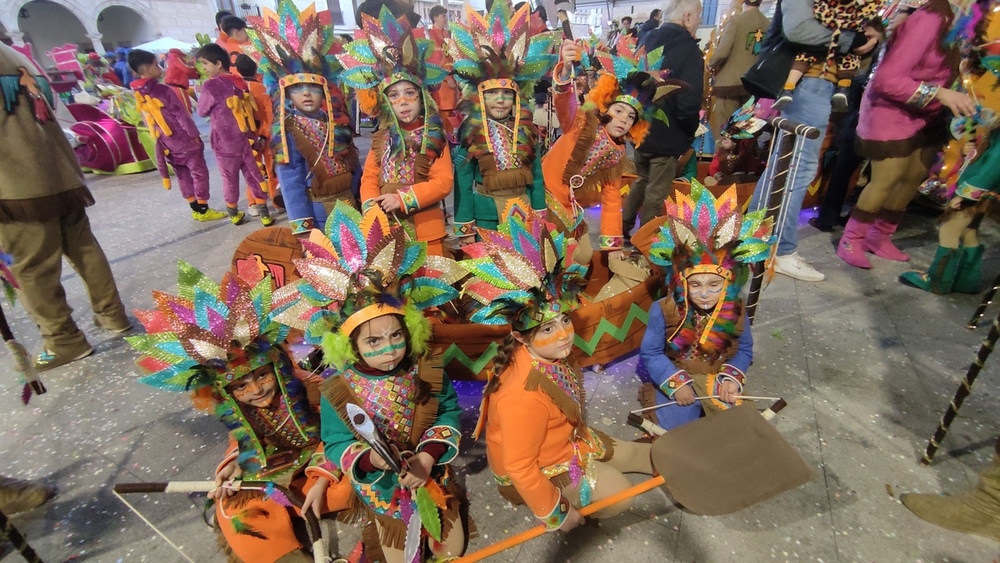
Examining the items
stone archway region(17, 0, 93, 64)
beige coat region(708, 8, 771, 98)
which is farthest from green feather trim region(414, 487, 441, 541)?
stone archway region(17, 0, 93, 64)

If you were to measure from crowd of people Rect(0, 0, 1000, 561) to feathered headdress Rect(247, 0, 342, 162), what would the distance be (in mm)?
12

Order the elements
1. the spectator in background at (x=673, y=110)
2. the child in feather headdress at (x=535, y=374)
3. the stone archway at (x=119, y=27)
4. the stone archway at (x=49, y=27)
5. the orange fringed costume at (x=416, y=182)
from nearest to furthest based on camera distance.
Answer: the child in feather headdress at (x=535, y=374) → the orange fringed costume at (x=416, y=182) → the spectator in background at (x=673, y=110) → the stone archway at (x=49, y=27) → the stone archway at (x=119, y=27)

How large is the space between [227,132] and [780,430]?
5000mm

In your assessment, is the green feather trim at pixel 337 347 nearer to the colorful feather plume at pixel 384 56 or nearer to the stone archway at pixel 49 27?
the colorful feather plume at pixel 384 56

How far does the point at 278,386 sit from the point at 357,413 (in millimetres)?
514

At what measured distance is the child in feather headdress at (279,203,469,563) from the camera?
1359 mm

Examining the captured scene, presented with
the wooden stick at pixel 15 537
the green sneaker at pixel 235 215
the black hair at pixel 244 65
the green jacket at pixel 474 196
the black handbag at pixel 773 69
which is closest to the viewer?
the wooden stick at pixel 15 537

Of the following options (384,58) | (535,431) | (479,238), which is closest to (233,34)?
(384,58)

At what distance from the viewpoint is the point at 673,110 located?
10.8ft

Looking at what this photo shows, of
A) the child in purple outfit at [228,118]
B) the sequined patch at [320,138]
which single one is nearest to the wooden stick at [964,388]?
the sequined patch at [320,138]

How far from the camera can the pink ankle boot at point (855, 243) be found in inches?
130

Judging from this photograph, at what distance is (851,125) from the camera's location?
3.83m

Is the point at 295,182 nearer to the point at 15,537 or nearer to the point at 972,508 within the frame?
the point at 15,537

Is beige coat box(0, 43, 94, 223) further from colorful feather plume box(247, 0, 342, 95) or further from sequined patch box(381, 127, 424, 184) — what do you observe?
sequined patch box(381, 127, 424, 184)
